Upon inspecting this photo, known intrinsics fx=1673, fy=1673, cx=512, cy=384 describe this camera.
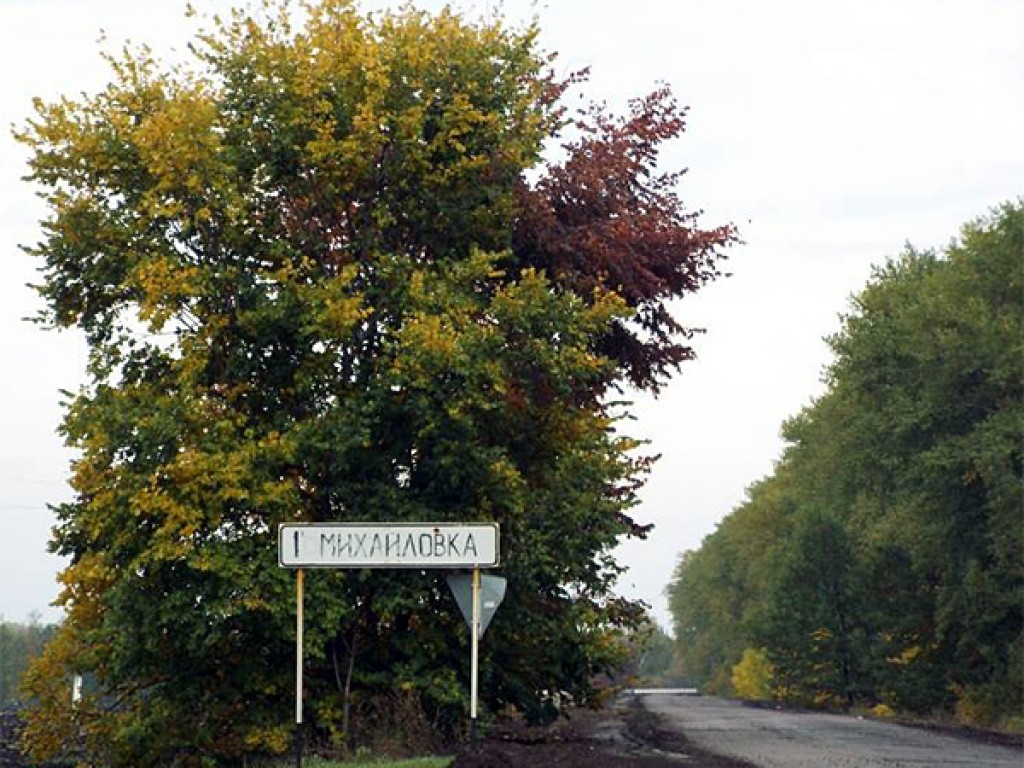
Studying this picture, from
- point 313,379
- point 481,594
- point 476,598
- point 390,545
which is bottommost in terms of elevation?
point 476,598

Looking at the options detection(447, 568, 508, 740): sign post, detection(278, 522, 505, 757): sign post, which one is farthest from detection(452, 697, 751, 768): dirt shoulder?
detection(278, 522, 505, 757): sign post

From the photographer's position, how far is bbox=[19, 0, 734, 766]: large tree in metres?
23.0

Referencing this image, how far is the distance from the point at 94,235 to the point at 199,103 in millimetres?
2490

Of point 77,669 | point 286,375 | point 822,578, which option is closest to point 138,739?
point 77,669

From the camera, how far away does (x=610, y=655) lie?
26.0 meters

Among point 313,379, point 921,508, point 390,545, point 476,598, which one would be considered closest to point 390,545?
point 390,545

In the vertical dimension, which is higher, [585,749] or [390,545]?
[390,545]

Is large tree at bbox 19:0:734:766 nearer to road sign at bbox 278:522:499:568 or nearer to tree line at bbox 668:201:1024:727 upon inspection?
road sign at bbox 278:522:499:568

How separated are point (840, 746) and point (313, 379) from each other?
10.1 metres

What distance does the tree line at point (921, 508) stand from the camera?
1756 inches

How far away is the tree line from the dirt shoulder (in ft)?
43.6

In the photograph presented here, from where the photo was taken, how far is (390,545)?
17406 mm

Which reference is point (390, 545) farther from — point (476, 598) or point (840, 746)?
point (840, 746)

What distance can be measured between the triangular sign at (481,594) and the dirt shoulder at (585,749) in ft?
4.74
